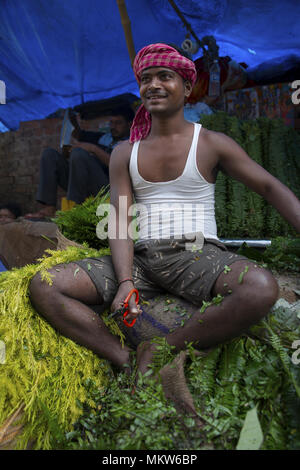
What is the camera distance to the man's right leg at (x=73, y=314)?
150 centimetres

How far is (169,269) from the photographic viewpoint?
63.5 inches

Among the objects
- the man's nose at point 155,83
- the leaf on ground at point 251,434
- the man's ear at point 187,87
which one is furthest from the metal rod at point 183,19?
the leaf on ground at point 251,434

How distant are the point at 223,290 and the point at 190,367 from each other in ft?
1.03

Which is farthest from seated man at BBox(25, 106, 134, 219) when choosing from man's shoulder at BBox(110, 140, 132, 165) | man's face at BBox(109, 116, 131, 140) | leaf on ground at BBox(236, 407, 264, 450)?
leaf on ground at BBox(236, 407, 264, 450)

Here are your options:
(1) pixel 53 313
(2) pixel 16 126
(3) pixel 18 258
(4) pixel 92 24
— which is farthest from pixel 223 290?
(2) pixel 16 126

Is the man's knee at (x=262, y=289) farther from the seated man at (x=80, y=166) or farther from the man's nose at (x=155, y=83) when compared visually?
the seated man at (x=80, y=166)

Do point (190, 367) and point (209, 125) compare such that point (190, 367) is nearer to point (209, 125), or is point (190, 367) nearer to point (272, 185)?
point (272, 185)

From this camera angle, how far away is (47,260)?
165 centimetres

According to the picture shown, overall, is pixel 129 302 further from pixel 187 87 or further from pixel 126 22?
pixel 126 22

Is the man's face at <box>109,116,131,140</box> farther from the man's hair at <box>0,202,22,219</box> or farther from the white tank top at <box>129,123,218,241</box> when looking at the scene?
the white tank top at <box>129,123,218,241</box>

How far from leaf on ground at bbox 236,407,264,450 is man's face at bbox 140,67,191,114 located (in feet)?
4.25

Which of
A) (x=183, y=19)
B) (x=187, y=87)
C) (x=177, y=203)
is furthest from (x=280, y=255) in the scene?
(x=183, y=19)

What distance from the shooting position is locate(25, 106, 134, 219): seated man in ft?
12.4

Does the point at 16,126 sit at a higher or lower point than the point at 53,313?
higher
